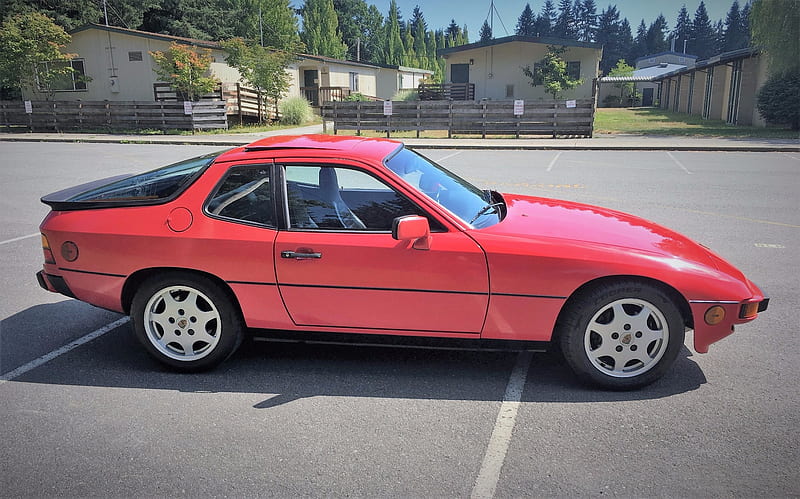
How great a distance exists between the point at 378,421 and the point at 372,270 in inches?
33.8

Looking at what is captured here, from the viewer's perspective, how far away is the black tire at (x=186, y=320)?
12.6 ft

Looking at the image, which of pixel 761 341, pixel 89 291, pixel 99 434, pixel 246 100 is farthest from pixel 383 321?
pixel 246 100

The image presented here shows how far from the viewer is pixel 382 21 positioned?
363 feet

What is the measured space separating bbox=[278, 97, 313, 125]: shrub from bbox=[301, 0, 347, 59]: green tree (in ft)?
134

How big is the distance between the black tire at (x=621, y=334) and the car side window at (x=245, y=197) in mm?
1928

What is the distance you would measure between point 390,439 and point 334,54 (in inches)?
2874

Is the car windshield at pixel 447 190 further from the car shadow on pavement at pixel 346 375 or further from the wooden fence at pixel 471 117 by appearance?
the wooden fence at pixel 471 117

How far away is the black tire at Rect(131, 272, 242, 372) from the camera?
12.6ft

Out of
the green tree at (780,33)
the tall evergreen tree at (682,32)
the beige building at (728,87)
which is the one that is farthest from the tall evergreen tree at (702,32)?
the green tree at (780,33)

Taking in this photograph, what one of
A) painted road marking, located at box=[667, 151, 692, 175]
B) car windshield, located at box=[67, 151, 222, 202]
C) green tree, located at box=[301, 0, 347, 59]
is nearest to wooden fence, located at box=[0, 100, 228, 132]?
painted road marking, located at box=[667, 151, 692, 175]

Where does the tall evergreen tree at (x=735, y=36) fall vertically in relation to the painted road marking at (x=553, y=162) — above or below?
above

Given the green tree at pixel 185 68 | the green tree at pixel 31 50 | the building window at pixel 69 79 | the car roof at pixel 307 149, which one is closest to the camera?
the car roof at pixel 307 149

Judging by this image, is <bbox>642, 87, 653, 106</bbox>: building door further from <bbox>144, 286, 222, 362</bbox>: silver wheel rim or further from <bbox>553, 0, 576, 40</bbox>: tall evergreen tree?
<bbox>553, 0, 576, 40</bbox>: tall evergreen tree

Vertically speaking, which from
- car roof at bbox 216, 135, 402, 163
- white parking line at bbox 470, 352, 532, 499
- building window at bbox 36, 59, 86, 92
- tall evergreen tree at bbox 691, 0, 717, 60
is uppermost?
tall evergreen tree at bbox 691, 0, 717, 60
